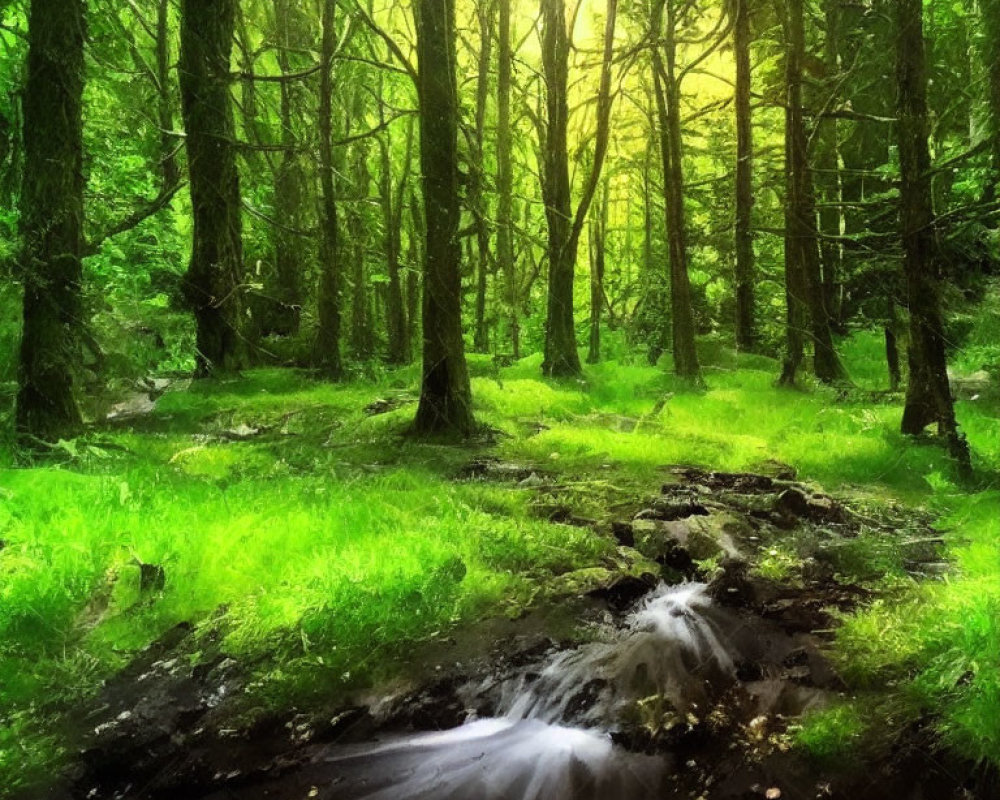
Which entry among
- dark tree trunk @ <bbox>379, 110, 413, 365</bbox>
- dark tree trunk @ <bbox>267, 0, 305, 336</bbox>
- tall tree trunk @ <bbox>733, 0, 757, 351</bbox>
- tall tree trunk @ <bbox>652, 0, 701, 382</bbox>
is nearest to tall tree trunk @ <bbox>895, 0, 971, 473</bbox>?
tall tree trunk @ <bbox>733, 0, 757, 351</bbox>

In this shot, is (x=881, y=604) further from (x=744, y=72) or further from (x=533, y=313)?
(x=533, y=313)

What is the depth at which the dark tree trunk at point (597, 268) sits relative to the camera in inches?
893

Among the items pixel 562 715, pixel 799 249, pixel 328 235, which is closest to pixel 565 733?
pixel 562 715

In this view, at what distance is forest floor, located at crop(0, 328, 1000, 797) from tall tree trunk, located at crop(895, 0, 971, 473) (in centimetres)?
118

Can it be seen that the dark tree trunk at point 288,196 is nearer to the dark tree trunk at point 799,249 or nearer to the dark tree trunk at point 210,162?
the dark tree trunk at point 210,162

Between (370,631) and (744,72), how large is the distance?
16126mm

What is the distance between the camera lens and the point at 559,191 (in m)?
16.2

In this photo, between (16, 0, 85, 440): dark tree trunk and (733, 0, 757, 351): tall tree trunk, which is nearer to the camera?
(16, 0, 85, 440): dark tree trunk

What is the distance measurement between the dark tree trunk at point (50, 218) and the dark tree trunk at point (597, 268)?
14.8 meters

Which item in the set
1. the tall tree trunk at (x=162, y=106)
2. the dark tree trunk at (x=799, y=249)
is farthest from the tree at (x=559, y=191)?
the tall tree trunk at (x=162, y=106)

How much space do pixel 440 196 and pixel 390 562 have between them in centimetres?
537

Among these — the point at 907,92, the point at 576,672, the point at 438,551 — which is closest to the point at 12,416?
the point at 438,551

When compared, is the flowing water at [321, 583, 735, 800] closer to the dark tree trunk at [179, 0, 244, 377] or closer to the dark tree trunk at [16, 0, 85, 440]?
the dark tree trunk at [16, 0, 85, 440]

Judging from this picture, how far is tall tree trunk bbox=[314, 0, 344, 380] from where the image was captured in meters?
14.3
